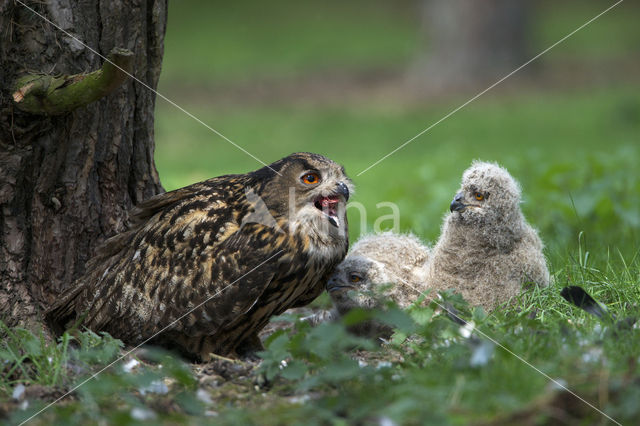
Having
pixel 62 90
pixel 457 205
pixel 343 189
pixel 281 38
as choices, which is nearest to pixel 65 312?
pixel 62 90

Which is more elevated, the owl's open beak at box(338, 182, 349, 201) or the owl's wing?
the owl's open beak at box(338, 182, 349, 201)

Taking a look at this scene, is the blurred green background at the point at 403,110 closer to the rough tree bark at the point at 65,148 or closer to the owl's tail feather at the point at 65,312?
the rough tree bark at the point at 65,148

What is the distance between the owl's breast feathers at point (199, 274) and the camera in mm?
3963

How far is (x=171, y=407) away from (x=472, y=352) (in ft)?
4.18

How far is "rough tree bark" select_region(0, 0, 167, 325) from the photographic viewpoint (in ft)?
13.6

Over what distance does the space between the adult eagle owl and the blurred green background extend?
188 cm

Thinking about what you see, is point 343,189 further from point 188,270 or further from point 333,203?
point 188,270

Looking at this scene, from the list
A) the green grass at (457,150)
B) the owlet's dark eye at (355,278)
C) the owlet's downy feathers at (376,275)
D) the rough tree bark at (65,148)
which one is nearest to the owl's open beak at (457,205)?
the owlet's downy feathers at (376,275)

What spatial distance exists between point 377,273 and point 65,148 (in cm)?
205

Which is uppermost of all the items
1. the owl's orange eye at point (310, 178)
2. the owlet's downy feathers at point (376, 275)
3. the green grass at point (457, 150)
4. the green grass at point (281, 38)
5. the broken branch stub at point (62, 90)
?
the green grass at point (281, 38)

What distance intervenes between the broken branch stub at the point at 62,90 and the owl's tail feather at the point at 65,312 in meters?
1.08

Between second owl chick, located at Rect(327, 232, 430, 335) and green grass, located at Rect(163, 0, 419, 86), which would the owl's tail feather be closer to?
second owl chick, located at Rect(327, 232, 430, 335)

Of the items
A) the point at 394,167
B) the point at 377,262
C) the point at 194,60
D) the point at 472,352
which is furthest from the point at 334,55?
the point at 472,352

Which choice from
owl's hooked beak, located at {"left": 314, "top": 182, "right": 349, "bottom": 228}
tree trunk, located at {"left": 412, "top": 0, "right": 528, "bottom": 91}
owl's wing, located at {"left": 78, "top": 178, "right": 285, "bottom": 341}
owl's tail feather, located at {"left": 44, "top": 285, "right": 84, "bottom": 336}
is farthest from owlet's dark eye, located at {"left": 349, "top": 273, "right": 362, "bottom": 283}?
tree trunk, located at {"left": 412, "top": 0, "right": 528, "bottom": 91}
